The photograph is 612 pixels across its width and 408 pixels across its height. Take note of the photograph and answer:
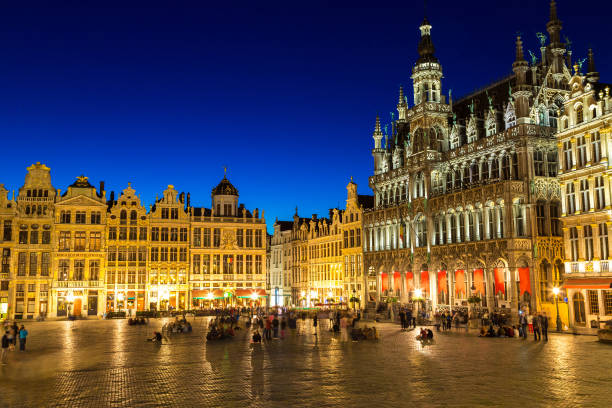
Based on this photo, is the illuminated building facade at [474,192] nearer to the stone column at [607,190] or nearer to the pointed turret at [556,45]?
the pointed turret at [556,45]

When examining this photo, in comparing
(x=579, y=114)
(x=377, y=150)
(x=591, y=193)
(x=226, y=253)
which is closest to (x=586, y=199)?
(x=591, y=193)

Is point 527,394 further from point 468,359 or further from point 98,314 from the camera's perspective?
point 98,314

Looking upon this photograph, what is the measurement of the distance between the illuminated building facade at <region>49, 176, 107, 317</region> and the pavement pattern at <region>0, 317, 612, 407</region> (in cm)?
4196

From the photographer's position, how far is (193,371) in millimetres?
23891

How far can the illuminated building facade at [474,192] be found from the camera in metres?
52.6

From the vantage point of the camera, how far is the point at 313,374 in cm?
2277

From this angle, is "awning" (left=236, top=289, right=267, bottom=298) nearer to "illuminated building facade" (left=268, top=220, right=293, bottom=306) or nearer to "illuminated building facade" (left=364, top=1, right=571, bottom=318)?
"illuminated building facade" (left=268, top=220, right=293, bottom=306)

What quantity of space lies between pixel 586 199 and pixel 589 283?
6.25 m

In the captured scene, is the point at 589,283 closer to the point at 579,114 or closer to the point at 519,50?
the point at 579,114

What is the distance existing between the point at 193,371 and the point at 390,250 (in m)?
50.0

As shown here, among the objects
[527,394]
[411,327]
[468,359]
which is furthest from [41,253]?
[527,394]

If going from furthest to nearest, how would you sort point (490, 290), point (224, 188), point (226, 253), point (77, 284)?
point (224, 188)
point (226, 253)
point (77, 284)
point (490, 290)

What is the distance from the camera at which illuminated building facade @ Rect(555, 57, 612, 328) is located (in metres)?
42.9

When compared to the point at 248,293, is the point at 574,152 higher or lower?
higher
